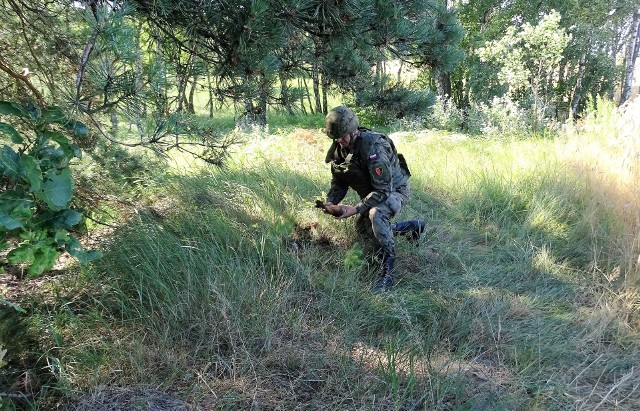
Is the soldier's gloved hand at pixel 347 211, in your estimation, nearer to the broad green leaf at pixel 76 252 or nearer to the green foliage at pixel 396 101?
the green foliage at pixel 396 101

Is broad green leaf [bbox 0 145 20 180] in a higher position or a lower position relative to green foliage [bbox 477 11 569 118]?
lower

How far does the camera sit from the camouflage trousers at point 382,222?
10.5 feet

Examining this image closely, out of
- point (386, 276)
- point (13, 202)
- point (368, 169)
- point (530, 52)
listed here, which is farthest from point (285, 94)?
point (530, 52)

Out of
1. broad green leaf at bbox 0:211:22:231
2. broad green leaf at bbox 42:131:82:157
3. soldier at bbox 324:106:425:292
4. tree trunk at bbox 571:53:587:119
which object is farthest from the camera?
tree trunk at bbox 571:53:587:119

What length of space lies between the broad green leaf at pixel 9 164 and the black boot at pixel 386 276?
7.29ft

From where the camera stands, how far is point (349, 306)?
250cm

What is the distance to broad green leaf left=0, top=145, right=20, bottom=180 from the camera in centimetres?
123

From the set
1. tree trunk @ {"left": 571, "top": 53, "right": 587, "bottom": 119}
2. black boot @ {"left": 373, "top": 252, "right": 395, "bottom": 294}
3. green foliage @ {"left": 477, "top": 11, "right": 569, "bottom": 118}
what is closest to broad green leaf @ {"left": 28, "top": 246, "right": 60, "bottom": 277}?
black boot @ {"left": 373, "top": 252, "right": 395, "bottom": 294}

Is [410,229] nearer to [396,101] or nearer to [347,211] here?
[347,211]

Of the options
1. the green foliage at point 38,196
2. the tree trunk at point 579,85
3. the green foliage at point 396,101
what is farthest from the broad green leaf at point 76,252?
the tree trunk at point 579,85

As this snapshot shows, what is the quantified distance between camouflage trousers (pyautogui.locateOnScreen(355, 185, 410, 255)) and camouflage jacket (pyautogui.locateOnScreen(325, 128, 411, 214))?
6 centimetres

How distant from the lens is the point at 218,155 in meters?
2.41

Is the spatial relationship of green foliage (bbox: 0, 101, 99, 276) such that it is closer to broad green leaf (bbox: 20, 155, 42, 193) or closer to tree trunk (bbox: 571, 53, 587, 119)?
broad green leaf (bbox: 20, 155, 42, 193)

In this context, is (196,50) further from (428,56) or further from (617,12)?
(617,12)
